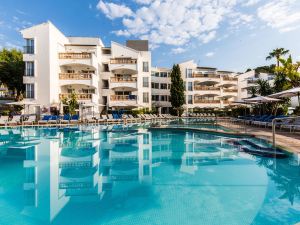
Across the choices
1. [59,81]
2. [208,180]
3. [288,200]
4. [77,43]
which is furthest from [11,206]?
[77,43]

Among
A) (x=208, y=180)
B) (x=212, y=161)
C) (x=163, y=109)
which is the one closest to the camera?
(x=208, y=180)

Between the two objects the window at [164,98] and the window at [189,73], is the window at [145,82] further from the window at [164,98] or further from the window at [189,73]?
the window at [189,73]

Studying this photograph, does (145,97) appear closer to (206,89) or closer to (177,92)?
(177,92)

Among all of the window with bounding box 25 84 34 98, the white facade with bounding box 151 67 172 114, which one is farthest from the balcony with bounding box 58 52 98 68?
the white facade with bounding box 151 67 172 114

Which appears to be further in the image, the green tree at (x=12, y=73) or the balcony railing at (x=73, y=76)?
the green tree at (x=12, y=73)

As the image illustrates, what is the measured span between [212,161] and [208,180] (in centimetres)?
250

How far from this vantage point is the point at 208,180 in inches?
275

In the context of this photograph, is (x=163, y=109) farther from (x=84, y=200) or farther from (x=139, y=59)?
(x=84, y=200)

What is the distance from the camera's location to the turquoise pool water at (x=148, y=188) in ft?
15.2

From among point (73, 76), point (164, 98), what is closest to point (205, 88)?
point (164, 98)

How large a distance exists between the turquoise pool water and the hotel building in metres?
19.5

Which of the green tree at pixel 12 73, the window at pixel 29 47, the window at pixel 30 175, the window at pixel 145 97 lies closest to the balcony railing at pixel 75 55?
the window at pixel 29 47

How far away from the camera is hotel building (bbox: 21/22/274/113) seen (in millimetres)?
28969

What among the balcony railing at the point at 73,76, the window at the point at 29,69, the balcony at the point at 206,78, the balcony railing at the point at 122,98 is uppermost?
the balcony at the point at 206,78
